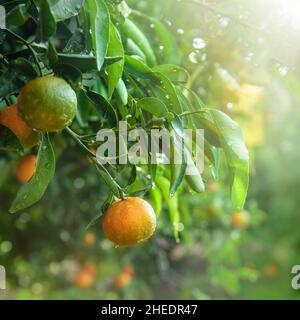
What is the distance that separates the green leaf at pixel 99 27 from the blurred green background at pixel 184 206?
0.89 ft

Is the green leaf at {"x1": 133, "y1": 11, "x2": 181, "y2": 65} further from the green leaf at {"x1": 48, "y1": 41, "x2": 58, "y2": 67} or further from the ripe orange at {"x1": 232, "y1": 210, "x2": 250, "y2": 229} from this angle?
the ripe orange at {"x1": 232, "y1": 210, "x2": 250, "y2": 229}

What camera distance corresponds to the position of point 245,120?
1720 millimetres

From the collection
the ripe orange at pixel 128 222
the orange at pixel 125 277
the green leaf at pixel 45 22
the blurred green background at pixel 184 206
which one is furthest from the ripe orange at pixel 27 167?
the orange at pixel 125 277

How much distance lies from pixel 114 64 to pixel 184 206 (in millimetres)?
846

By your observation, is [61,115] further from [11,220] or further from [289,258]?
[289,258]

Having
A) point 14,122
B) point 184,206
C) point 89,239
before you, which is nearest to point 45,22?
point 14,122

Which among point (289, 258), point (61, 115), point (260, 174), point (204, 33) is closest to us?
point (61, 115)

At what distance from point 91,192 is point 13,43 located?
1156mm

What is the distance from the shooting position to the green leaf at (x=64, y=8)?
0.57 meters

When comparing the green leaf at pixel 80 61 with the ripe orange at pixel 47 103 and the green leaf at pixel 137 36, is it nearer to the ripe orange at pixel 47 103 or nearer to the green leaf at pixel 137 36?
the ripe orange at pixel 47 103
